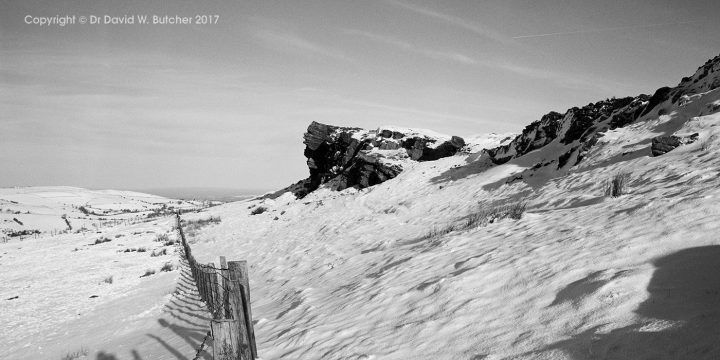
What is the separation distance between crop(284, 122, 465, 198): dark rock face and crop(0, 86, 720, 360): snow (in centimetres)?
1157

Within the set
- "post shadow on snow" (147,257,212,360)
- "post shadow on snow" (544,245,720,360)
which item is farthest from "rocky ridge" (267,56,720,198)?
"post shadow on snow" (147,257,212,360)

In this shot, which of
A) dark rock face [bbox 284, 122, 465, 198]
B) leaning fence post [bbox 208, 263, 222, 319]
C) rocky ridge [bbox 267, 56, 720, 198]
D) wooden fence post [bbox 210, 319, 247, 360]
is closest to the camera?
wooden fence post [bbox 210, 319, 247, 360]

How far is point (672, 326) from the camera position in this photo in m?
2.96

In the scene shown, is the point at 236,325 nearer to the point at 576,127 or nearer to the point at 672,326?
the point at 672,326

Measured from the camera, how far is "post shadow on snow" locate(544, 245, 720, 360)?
2.72m

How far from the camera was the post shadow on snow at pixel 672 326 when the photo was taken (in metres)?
2.72

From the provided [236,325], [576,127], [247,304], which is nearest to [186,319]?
[247,304]

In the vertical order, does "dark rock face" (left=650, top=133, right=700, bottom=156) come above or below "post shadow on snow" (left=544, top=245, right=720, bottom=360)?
above

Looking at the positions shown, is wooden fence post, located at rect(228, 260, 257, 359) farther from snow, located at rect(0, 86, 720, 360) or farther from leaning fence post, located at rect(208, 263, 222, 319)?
leaning fence post, located at rect(208, 263, 222, 319)

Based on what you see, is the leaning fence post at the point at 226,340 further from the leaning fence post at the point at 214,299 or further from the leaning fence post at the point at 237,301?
the leaning fence post at the point at 214,299

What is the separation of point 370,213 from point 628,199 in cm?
1183

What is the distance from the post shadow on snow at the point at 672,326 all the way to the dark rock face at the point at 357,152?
2269 cm

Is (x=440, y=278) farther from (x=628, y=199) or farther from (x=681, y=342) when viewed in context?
(x=628, y=199)

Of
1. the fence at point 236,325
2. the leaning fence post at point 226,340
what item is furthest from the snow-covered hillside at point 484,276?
the leaning fence post at point 226,340
